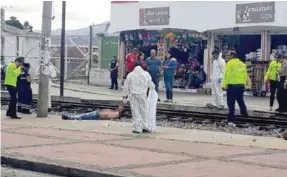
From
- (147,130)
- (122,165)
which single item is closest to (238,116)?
(147,130)

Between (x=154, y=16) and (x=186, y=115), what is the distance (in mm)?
13247

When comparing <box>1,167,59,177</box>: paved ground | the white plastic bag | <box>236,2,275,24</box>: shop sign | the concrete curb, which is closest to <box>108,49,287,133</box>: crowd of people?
the white plastic bag

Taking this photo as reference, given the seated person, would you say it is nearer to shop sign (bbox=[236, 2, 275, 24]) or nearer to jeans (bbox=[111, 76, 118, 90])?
shop sign (bbox=[236, 2, 275, 24])

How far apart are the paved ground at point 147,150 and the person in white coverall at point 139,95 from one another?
41cm

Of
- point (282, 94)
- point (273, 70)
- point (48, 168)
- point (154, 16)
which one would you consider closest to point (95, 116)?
point (282, 94)

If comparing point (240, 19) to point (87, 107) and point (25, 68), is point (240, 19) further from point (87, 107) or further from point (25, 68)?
point (25, 68)

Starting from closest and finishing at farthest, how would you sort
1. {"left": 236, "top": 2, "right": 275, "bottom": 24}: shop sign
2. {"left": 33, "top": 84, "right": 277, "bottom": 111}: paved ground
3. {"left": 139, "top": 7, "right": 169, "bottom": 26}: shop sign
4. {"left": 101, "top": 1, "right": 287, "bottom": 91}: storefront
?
{"left": 33, "top": 84, "right": 277, "bottom": 111}: paved ground
{"left": 236, "top": 2, "right": 275, "bottom": 24}: shop sign
{"left": 101, "top": 1, "right": 287, "bottom": 91}: storefront
{"left": 139, "top": 7, "right": 169, "bottom": 26}: shop sign

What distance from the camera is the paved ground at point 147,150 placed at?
424 inches

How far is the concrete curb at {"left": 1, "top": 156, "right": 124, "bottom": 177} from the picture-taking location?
10.6m

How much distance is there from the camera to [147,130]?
53.1ft

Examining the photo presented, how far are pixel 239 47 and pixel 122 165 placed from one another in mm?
20752

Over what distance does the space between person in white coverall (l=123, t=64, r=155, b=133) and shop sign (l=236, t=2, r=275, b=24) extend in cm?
1390

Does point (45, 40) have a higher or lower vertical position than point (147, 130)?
higher

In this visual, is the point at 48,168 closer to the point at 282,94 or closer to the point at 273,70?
the point at 282,94
